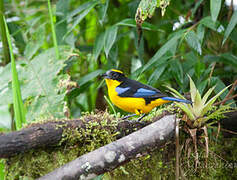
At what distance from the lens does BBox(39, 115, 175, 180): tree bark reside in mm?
1523

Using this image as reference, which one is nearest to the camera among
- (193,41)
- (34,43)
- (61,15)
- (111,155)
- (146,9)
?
(111,155)

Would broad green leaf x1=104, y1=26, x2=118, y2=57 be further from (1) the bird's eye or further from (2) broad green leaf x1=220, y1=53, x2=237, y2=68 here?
(2) broad green leaf x1=220, y1=53, x2=237, y2=68

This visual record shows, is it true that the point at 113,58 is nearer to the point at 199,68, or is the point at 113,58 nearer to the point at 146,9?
the point at 199,68

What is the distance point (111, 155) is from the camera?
60.8 inches

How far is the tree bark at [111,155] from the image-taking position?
1523 mm

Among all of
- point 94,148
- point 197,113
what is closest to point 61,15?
point 94,148

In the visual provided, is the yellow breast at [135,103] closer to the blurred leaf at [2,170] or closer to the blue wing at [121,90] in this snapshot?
the blue wing at [121,90]

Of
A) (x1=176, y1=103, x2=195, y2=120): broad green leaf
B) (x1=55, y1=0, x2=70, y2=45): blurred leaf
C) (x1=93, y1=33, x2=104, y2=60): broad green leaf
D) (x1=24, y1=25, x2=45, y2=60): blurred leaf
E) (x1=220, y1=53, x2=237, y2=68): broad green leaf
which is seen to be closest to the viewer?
(x1=176, y1=103, x2=195, y2=120): broad green leaf

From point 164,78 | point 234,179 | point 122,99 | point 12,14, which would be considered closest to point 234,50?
point 164,78

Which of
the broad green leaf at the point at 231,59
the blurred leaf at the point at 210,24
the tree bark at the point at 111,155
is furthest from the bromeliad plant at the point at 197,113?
the broad green leaf at the point at 231,59

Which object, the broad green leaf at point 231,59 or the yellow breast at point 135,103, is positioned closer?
the yellow breast at point 135,103

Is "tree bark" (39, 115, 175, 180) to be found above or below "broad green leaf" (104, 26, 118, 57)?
below

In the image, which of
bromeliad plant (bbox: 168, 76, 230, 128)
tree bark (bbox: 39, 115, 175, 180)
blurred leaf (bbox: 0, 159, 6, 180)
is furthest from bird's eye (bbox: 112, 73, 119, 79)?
blurred leaf (bbox: 0, 159, 6, 180)

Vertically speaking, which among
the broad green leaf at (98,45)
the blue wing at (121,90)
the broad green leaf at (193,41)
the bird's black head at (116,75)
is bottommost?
the blue wing at (121,90)
